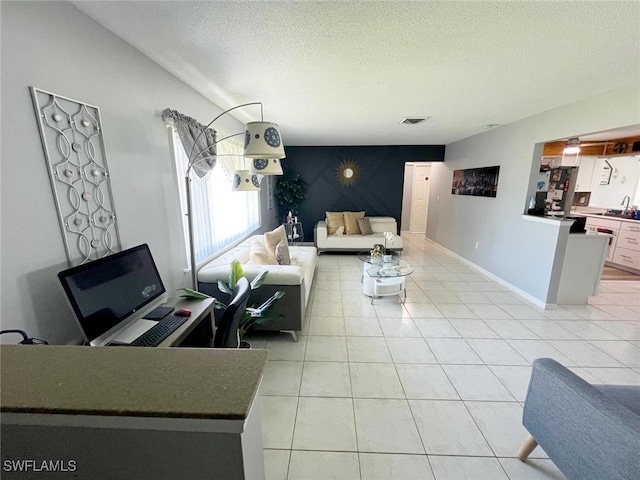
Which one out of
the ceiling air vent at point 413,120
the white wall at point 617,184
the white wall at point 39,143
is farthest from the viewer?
the white wall at point 617,184

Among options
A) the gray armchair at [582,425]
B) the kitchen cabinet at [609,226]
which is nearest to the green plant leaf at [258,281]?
the gray armchair at [582,425]

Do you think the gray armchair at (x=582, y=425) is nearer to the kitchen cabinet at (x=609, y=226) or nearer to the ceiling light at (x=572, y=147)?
the ceiling light at (x=572, y=147)

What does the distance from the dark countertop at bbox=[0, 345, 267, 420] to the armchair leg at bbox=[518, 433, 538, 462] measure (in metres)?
1.57

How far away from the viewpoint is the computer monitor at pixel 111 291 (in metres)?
1.12

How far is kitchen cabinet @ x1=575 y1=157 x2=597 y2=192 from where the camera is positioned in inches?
189

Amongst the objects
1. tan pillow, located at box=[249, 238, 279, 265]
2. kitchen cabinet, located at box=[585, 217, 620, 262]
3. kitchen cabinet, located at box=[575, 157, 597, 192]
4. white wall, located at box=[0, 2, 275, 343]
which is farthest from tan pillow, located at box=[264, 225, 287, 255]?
kitchen cabinet, located at box=[575, 157, 597, 192]

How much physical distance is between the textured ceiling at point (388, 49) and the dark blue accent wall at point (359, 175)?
118 inches

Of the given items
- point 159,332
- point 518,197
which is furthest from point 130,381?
point 518,197

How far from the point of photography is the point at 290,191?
5.82 metres

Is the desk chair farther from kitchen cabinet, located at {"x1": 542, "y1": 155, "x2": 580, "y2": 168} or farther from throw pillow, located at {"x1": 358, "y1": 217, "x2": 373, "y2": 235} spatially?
kitchen cabinet, located at {"x1": 542, "y1": 155, "x2": 580, "y2": 168}

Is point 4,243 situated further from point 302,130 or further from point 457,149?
point 457,149

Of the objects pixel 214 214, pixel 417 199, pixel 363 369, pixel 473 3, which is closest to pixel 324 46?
pixel 473 3

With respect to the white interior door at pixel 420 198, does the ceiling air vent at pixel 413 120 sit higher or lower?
higher

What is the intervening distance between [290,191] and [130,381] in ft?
17.8
